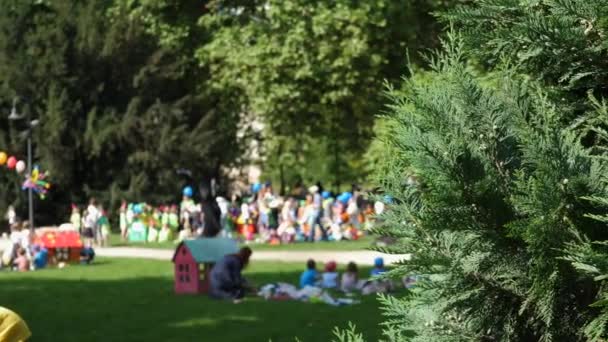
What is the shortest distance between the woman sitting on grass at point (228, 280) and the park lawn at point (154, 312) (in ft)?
0.79

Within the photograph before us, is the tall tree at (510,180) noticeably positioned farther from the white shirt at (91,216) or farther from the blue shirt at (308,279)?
the white shirt at (91,216)

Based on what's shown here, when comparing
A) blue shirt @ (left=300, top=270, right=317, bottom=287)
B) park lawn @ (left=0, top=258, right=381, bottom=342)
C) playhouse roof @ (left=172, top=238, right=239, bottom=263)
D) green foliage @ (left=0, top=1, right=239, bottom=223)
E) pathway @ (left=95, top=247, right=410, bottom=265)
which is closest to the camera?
park lawn @ (left=0, top=258, right=381, bottom=342)

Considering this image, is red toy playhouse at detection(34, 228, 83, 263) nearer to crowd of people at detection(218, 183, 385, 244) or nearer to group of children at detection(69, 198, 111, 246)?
group of children at detection(69, 198, 111, 246)

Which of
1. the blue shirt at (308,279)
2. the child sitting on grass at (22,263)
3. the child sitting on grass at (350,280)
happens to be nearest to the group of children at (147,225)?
the child sitting on grass at (22,263)

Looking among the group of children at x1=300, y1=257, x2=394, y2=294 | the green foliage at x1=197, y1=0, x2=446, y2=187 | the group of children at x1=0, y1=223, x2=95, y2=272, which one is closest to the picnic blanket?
the group of children at x1=300, y1=257, x2=394, y2=294

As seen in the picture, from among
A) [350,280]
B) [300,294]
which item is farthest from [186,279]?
[350,280]

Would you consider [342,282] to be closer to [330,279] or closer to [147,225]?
[330,279]

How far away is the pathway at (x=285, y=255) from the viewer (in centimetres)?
2773

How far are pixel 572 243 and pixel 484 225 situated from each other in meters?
0.32

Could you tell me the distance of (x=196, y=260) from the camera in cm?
2092

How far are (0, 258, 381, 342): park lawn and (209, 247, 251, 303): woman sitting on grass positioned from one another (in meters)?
0.24

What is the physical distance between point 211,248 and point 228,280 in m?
2.35

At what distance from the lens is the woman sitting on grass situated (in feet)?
63.9

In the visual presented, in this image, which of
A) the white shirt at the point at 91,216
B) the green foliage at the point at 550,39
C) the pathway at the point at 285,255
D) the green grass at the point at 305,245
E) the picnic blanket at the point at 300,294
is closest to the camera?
the green foliage at the point at 550,39
